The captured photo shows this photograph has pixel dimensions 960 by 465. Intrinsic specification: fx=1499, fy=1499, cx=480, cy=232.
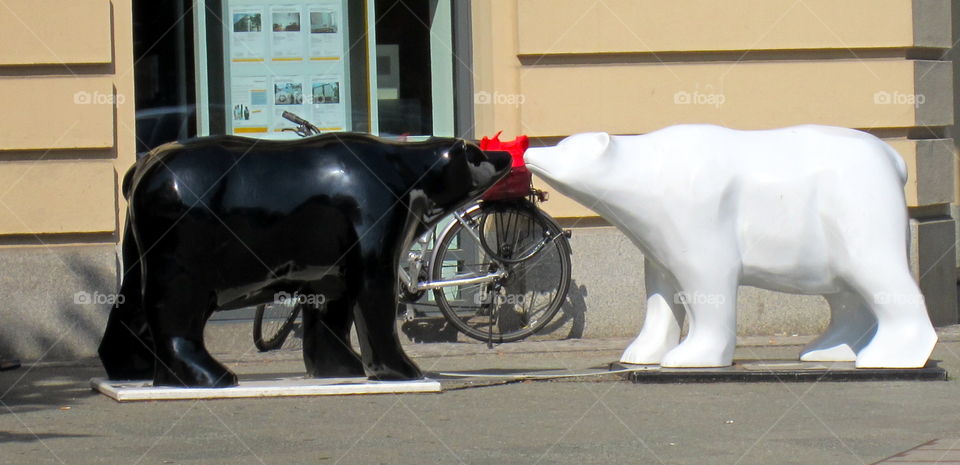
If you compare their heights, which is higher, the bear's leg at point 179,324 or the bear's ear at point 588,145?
the bear's ear at point 588,145

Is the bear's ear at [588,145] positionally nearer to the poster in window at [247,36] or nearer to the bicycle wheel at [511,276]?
the bicycle wheel at [511,276]

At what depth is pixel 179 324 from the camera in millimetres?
6402

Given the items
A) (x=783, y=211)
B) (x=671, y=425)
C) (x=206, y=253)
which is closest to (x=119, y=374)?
(x=206, y=253)

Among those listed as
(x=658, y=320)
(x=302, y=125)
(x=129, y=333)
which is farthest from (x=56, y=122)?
(x=658, y=320)

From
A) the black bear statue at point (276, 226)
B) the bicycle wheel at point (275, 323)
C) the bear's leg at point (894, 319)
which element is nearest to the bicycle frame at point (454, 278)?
the bicycle wheel at point (275, 323)

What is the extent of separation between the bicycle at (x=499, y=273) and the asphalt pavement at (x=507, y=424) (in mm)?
1215

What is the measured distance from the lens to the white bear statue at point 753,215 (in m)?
6.80

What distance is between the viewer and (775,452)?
5316 millimetres

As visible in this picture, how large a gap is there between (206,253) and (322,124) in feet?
10.6

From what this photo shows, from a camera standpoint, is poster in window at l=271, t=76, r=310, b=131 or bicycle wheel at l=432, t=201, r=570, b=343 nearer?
bicycle wheel at l=432, t=201, r=570, b=343

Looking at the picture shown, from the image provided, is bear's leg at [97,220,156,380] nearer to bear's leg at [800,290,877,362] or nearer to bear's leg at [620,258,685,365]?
bear's leg at [620,258,685,365]

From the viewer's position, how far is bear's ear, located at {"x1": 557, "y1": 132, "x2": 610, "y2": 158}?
6945 millimetres

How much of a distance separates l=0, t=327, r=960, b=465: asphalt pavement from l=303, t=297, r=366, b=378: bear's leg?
416 mm

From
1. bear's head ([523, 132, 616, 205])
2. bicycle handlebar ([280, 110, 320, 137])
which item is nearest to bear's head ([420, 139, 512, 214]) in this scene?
bear's head ([523, 132, 616, 205])
